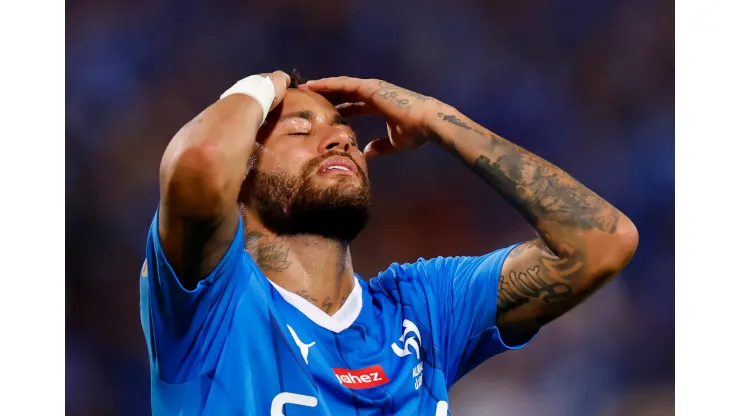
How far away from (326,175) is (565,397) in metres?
1.63

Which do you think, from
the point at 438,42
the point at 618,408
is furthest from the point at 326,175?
the point at 618,408

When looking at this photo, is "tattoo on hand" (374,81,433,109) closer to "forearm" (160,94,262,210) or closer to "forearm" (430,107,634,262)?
"forearm" (430,107,634,262)

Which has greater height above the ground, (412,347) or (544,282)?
(544,282)

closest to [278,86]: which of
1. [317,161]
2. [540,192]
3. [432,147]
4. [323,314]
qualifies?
[317,161]

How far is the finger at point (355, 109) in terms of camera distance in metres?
1.86

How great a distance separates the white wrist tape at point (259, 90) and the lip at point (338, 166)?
0.19 m

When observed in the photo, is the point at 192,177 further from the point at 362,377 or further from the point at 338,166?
the point at 362,377

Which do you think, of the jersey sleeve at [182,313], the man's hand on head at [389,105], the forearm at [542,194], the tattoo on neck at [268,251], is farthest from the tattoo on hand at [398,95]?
the jersey sleeve at [182,313]

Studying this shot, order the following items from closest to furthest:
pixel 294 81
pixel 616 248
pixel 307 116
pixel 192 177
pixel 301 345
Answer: pixel 192 177, pixel 301 345, pixel 616 248, pixel 307 116, pixel 294 81

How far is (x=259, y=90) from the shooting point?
1.51m

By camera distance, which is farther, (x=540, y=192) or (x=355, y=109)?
(x=355, y=109)

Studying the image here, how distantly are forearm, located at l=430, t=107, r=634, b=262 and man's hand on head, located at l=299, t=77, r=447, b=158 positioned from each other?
8 centimetres

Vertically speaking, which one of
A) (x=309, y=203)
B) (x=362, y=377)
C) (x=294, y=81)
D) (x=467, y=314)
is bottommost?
(x=362, y=377)

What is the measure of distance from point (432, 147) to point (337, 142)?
112cm
